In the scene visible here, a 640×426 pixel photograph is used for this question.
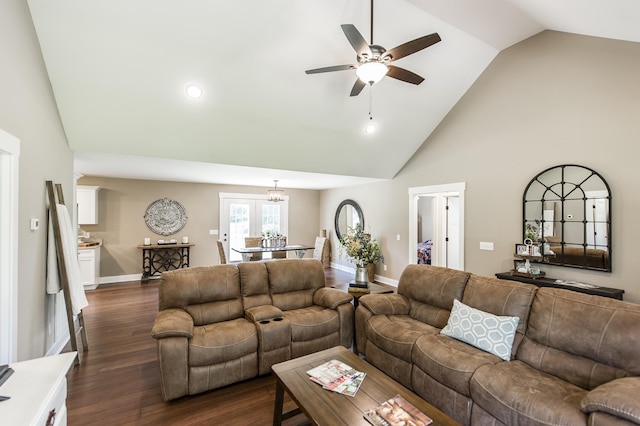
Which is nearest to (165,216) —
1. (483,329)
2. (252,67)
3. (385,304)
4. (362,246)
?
(362,246)

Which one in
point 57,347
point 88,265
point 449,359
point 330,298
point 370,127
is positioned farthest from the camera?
point 88,265

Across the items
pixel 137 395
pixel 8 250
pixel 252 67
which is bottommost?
pixel 137 395

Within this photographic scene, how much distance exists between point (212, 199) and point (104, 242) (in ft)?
7.99

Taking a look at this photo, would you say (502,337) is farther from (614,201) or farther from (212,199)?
(212,199)

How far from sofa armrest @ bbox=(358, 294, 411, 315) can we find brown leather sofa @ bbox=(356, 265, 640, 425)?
0.14 meters

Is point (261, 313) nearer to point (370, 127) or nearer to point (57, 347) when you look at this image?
point (57, 347)

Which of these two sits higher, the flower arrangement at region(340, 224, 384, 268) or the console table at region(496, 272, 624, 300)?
the flower arrangement at region(340, 224, 384, 268)

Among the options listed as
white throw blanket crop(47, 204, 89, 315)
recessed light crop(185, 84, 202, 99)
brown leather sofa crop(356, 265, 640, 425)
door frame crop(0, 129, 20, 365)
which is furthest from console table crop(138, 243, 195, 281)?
brown leather sofa crop(356, 265, 640, 425)

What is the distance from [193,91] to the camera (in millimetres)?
3348

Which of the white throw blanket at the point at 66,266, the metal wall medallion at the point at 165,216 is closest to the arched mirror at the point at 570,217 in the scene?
the white throw blanket at the point at 66,266

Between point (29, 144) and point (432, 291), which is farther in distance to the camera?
point (432, 291)

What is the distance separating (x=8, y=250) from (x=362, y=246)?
425cm

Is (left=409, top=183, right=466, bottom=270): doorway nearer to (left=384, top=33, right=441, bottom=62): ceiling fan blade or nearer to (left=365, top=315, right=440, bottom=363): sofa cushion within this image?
(left=365, top=315, right=440, bottom=363): sofa cushion

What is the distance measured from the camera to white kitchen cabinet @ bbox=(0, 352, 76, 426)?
1202 millimetres
